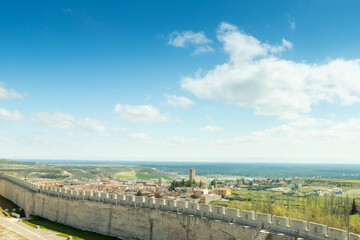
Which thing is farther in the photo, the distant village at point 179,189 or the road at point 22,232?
the distant village at point 179,189

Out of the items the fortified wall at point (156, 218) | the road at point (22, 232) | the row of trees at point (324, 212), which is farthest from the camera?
the row of trees at point (324, 212)

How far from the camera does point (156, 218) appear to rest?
19.9 meters

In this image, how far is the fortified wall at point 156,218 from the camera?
46.1 feet

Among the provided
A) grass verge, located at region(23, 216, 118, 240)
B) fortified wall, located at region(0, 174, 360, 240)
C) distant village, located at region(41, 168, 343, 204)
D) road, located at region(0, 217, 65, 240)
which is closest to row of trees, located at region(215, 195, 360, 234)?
fortified wall, located at region(0, 174, 360, 240)

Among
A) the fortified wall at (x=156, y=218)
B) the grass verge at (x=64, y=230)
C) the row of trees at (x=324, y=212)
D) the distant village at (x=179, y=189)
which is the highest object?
the fortified wall at (x=156, y=218)

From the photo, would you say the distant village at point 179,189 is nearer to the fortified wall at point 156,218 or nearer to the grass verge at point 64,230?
the grass verge at point 64,230

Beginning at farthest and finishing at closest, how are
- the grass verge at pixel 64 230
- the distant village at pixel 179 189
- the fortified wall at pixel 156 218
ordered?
the distant village at pixel 179 189
the grass verge at pixel 64 230
the fortified wall at pixel 156 218

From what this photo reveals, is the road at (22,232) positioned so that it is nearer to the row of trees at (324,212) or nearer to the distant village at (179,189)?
the row of trees at (324,212)

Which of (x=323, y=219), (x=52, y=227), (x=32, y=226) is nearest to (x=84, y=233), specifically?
(x=52, y=227)

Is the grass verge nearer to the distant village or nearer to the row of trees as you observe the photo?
the row of trees

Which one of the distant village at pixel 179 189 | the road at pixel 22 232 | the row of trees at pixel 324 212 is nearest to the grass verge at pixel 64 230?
the road at pixel 22 232

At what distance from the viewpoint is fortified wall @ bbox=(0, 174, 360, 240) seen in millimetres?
14039

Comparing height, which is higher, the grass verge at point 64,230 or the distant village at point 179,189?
the grass verge at point 64,230

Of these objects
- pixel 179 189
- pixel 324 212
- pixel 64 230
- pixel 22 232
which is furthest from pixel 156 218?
pixel 179 189
